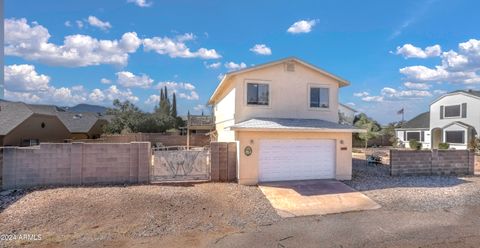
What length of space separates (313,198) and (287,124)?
3.84m

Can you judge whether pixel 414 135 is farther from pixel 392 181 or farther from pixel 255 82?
pixel 255 82

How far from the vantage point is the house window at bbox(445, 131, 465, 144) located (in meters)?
31.6

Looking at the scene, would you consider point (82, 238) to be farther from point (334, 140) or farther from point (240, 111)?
point (334, 140)

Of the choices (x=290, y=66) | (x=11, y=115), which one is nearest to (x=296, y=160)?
(x=290, y=66)

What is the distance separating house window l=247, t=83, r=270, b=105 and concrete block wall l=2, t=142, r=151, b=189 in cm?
554

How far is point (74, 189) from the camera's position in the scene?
37.4 feet

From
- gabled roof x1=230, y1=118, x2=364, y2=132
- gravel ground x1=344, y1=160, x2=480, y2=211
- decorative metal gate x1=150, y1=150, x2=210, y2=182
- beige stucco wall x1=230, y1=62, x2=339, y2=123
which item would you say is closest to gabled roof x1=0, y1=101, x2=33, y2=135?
decorative metal gate x1=150, y1=150, x2=210, y2=182

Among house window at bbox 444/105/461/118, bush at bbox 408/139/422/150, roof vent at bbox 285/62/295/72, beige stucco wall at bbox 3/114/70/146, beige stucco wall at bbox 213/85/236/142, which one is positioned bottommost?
bush at bbox 408/139/422/150

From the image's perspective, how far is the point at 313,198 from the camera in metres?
11.7

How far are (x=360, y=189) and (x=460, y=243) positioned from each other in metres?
5.43

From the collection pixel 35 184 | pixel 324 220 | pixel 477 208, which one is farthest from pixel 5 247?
pixel 477 208

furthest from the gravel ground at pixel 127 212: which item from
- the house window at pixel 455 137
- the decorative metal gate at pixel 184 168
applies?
the house window at pixel 455 137

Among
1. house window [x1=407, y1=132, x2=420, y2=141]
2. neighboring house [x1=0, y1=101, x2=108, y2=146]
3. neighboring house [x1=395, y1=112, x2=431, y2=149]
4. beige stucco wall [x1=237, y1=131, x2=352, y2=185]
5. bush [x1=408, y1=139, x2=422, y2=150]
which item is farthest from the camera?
house window [x1=407, y1=132, x2=420, y2=141]

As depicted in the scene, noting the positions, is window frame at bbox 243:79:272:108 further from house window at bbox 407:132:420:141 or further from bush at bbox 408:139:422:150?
house window at bbox 407:132:420:141
